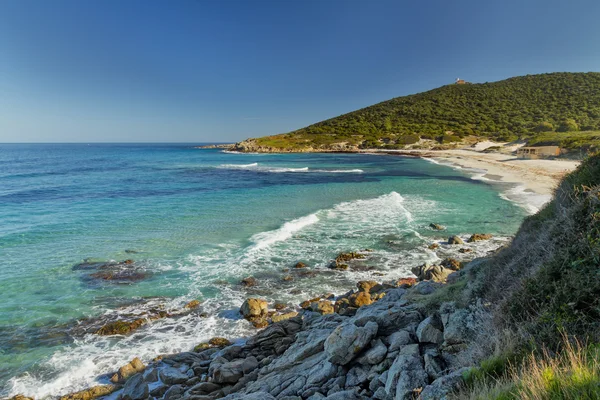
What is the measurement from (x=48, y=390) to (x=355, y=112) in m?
171

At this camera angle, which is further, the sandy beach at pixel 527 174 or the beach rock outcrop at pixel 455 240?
the sandy beach at pixel 527 174

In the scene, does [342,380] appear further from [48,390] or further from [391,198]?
[391,198]

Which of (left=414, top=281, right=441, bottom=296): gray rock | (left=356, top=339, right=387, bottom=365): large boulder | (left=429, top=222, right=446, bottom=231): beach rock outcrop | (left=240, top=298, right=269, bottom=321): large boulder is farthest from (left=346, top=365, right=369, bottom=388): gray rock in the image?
(left=429, top=222, right=446, bottom=231): beach rock outcrop

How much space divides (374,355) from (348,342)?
1.80 ft

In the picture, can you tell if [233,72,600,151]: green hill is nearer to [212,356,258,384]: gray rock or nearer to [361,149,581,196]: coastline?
[361,149,581,196]: coastline

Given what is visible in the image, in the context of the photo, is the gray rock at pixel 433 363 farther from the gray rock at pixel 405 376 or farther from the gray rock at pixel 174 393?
the gray rock at pixel 174 393

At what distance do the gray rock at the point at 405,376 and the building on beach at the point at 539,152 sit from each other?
66.2m

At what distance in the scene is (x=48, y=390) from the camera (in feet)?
28.9

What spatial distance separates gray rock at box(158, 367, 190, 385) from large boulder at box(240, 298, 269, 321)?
3300 mm

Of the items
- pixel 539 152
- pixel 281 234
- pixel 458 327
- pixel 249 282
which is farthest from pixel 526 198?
pixel 539 152

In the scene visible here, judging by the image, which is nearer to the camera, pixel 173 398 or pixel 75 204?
pixel 173 398

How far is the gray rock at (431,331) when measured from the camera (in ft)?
19.4

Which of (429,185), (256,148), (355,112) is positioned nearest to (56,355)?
(429,185)

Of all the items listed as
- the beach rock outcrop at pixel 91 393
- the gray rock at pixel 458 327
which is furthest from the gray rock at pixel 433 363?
the beach rock outcrop at pixel 91 393
